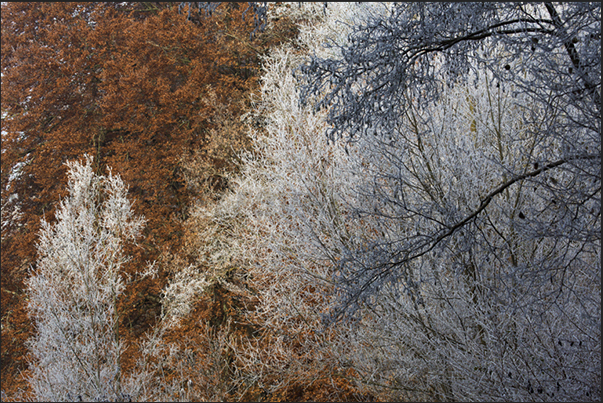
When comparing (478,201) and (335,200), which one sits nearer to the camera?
(478,201)

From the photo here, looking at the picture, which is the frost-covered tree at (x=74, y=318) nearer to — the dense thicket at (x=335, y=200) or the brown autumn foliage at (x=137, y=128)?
the dense thicket at (x=335, y=200)

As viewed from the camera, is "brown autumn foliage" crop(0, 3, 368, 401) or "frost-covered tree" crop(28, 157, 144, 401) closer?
"frost-covered tree" crop(28, 157, 144, 401)

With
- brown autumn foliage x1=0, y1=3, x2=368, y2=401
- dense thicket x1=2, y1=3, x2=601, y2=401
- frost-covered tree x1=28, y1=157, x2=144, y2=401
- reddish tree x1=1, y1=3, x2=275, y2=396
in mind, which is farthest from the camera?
reddish tree x1=1, y1=3, x2=275, y2=396

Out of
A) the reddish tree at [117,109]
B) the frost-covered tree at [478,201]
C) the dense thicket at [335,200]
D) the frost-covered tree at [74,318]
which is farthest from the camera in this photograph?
the reddish tree at [117,109]

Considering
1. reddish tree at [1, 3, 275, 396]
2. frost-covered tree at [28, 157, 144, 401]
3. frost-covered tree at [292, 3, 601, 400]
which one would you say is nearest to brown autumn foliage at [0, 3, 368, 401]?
reddish tree at [1, 3, 275, 396]

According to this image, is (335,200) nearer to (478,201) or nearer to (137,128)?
(478,201)

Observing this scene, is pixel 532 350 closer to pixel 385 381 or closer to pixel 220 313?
pixel 385 381

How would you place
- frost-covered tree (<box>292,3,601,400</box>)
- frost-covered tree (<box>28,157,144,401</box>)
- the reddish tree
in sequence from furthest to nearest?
the reddish tree, frost-covered tree (<box>28,157,144,401</box>), frost-covered tree (<box>292,3,601,400</box>)

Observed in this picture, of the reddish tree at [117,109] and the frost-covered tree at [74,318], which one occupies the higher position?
the reddish tree at [117,109]

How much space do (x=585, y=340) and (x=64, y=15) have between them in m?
14.8

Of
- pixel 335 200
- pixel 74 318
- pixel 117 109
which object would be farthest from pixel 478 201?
pixel 117 109

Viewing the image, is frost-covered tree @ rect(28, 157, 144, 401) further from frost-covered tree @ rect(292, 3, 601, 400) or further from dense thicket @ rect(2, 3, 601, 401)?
frost-covered tree @ rect(292, 3, 601, 400)

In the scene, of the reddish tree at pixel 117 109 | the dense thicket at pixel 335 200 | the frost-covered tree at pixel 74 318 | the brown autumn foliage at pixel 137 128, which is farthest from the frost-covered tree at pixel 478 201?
the reddish tree at pixel 117 109

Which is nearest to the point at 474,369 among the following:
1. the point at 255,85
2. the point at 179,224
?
the point at 179,224
